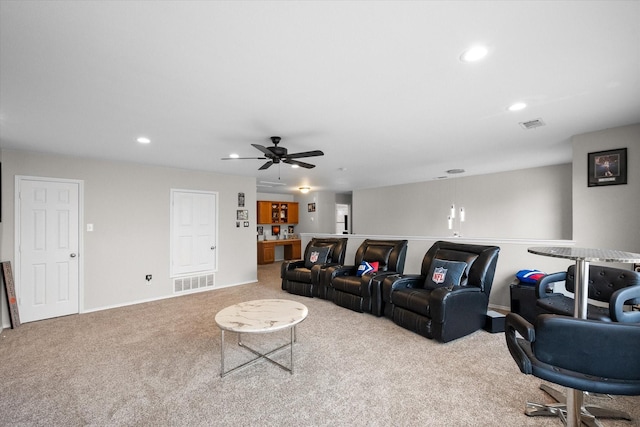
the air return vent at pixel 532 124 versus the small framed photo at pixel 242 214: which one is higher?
the air return vent at pixel 532 124

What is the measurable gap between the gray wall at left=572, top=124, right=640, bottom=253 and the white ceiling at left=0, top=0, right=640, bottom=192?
20 centimetres

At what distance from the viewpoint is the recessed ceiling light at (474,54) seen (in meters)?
1.73

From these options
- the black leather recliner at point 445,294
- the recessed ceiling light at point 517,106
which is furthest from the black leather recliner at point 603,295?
the recessed ceiling light at point 517,106

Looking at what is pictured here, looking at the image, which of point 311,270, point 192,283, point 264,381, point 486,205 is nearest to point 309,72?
point 264,381

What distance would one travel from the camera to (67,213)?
4273 millimetres

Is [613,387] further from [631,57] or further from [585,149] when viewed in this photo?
[585,149]

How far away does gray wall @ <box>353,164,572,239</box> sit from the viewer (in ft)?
18.2

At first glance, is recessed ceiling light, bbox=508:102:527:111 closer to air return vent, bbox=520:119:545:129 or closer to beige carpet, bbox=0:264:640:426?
air return vent, bbox=520:119:545:129

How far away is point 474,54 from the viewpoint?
1.79 m

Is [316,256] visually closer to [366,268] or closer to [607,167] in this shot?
[366,268]

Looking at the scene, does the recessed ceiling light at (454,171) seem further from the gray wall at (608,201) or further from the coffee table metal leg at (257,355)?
the coffee table metal leg at (257,355)

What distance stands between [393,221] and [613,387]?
6.96 metres

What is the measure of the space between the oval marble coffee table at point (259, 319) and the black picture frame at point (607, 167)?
3.62 meters

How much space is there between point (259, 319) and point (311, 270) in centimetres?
238
